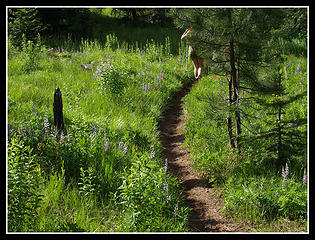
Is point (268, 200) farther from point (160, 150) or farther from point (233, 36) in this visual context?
point (160, 150)

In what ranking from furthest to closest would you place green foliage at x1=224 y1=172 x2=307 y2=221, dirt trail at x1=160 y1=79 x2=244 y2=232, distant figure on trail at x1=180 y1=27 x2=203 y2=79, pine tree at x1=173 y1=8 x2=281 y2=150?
distant figure on trail at x1=180 y1=27 x2=203 y2=79 → pine tree at x1=173 y1=8 x2=281 y2=150 → dirt trail at x1=160 y1=79 x2=244 y2=232 → green foliage at x1=224 y1=172 x2=307 y2=221

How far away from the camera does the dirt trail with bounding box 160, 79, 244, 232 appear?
4.18 metres

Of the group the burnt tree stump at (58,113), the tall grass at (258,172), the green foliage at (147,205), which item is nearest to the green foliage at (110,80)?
the tall grass at (258,172)

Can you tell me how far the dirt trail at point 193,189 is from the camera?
4.18m

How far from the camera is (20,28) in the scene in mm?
12555

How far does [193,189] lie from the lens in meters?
5.14

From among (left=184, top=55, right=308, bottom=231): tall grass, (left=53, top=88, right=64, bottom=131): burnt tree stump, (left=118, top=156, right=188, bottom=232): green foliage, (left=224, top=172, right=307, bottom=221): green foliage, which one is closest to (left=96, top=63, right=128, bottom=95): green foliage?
(left=184, top=55, right=308, bottom=231): tall grass

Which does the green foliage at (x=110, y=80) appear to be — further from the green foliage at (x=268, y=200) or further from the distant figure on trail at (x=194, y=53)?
the green foliage at (x=268, y=200)

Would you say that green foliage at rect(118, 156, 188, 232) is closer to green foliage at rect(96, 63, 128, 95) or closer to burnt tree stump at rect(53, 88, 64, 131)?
burnt tree stump at rect(53, 88, 64, 131)

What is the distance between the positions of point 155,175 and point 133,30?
16485 millimetres

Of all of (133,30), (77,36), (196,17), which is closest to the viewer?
(196,17)

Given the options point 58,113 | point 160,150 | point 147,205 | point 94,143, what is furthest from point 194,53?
point 147,205

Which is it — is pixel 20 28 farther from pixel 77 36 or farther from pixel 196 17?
pixel 196 17

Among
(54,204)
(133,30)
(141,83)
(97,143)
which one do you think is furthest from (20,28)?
(54,204)
